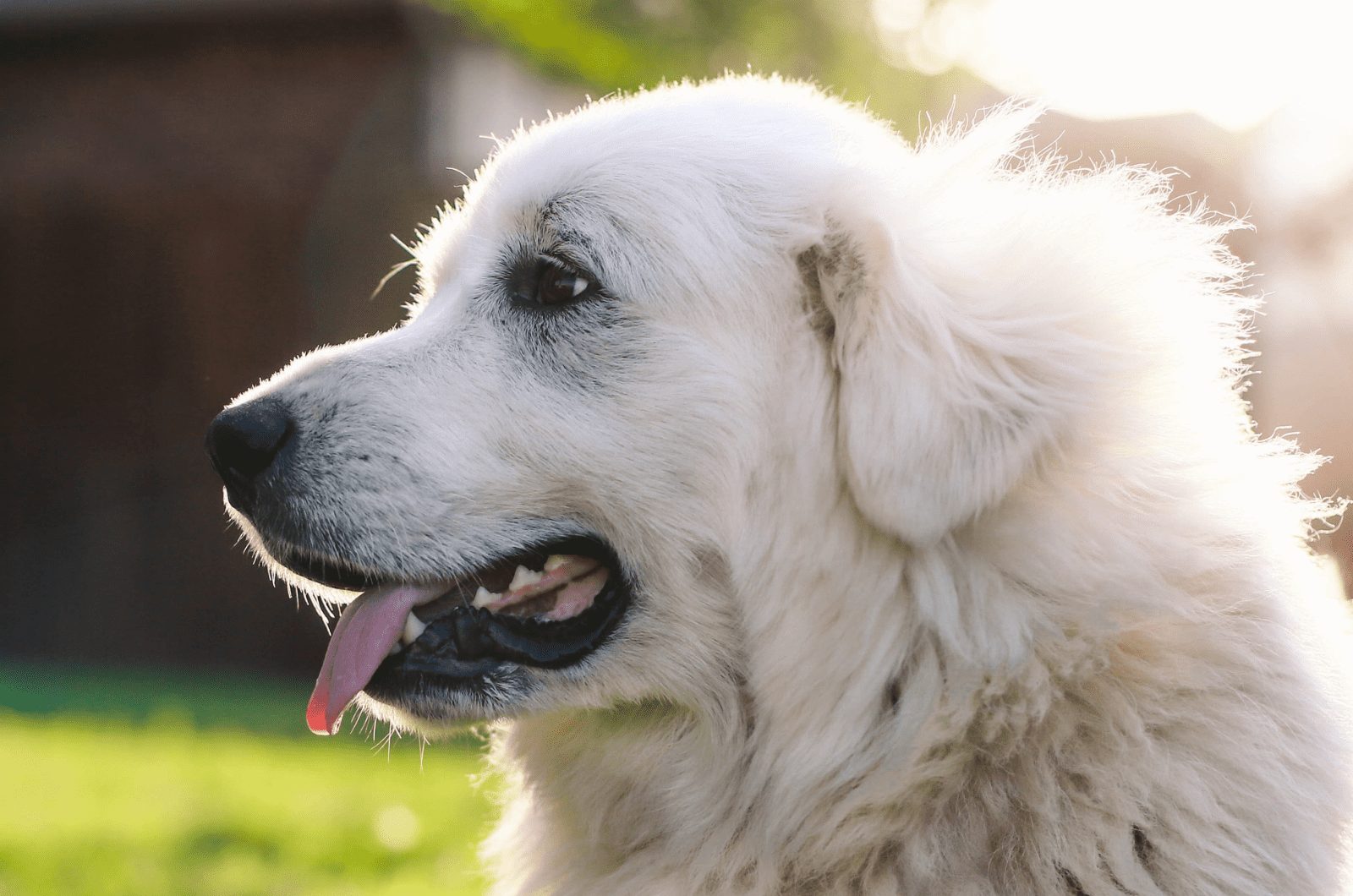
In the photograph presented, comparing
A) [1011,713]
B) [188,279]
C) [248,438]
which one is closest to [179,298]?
[188,279]

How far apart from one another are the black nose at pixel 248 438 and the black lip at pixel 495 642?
501 millimetres

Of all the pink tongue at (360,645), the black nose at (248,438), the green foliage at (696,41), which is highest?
the green foliage at (696,41)

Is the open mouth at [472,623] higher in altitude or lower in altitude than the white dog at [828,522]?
lower

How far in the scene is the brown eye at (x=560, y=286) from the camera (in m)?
2.78

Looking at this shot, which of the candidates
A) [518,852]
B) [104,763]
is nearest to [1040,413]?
[518,852]

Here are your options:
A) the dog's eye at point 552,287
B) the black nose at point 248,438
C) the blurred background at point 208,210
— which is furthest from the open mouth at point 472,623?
the blurred background at point 208,210

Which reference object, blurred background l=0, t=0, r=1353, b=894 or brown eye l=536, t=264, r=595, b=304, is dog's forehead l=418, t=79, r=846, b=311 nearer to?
brown eye l=536, t=264, r=595, b=304

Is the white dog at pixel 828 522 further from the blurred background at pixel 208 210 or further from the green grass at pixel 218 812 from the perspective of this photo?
the blurred background at pixel 208 210

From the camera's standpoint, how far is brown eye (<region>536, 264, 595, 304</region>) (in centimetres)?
278

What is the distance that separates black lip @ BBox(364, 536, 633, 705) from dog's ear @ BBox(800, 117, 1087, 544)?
1.91 ft

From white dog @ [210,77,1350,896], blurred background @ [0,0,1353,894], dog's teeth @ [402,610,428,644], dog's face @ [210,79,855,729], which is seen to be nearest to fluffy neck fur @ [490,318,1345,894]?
white dog @ [210,77,1350,896]

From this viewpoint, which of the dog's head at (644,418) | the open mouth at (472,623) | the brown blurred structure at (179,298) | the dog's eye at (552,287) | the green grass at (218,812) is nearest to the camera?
the dog's head at (644,418)

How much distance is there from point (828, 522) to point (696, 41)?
1126 cm

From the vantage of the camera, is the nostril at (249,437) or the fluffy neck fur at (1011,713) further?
the nostril at (249,437)
